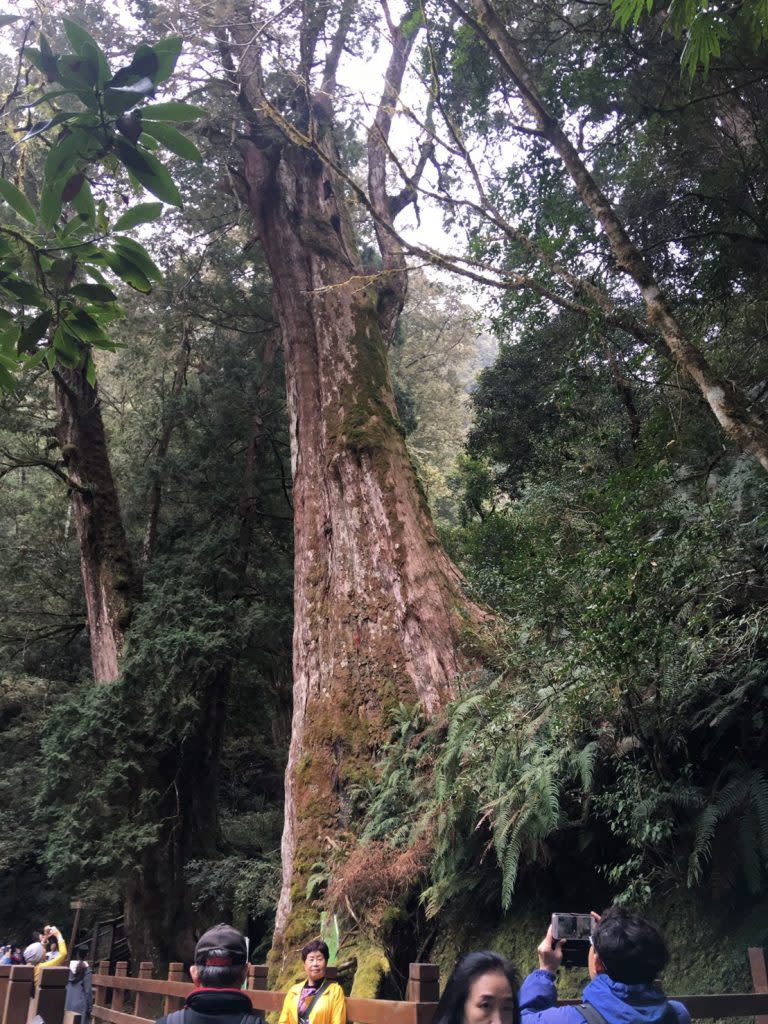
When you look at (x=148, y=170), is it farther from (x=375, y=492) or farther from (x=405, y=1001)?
(x=375, y=492)

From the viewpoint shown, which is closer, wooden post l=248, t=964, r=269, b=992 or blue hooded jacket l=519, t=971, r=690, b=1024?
blue hooded jacket l=519, t=971, r=690, b=1024

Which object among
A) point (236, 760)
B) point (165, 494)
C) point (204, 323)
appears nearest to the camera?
point (165, 494)

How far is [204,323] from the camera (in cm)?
1603

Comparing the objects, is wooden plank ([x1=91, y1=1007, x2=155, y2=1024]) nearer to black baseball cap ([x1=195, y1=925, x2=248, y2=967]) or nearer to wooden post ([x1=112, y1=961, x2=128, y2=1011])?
wooden post ([x1=112, y1=961, x2=128, y2=1011])

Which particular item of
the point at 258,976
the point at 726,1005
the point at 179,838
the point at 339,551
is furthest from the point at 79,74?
the point at 179,838

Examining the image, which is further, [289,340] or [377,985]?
[289,340]

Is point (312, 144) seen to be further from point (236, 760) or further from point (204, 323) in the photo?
point (236, 760)

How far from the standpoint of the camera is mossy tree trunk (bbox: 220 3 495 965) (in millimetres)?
8016

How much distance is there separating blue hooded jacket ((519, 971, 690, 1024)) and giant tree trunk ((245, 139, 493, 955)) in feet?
16.8

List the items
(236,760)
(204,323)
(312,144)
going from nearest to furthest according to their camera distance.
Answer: (312,144), (204,323), (236,760)

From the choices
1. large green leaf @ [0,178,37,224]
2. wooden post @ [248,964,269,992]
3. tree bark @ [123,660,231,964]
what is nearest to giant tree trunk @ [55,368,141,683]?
tree bark @ [123,660,231,964]

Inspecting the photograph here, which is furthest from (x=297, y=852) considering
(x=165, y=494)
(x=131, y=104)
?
(x=165, y=494)

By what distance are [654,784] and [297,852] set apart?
4017mm

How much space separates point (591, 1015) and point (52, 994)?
78.3 inches
